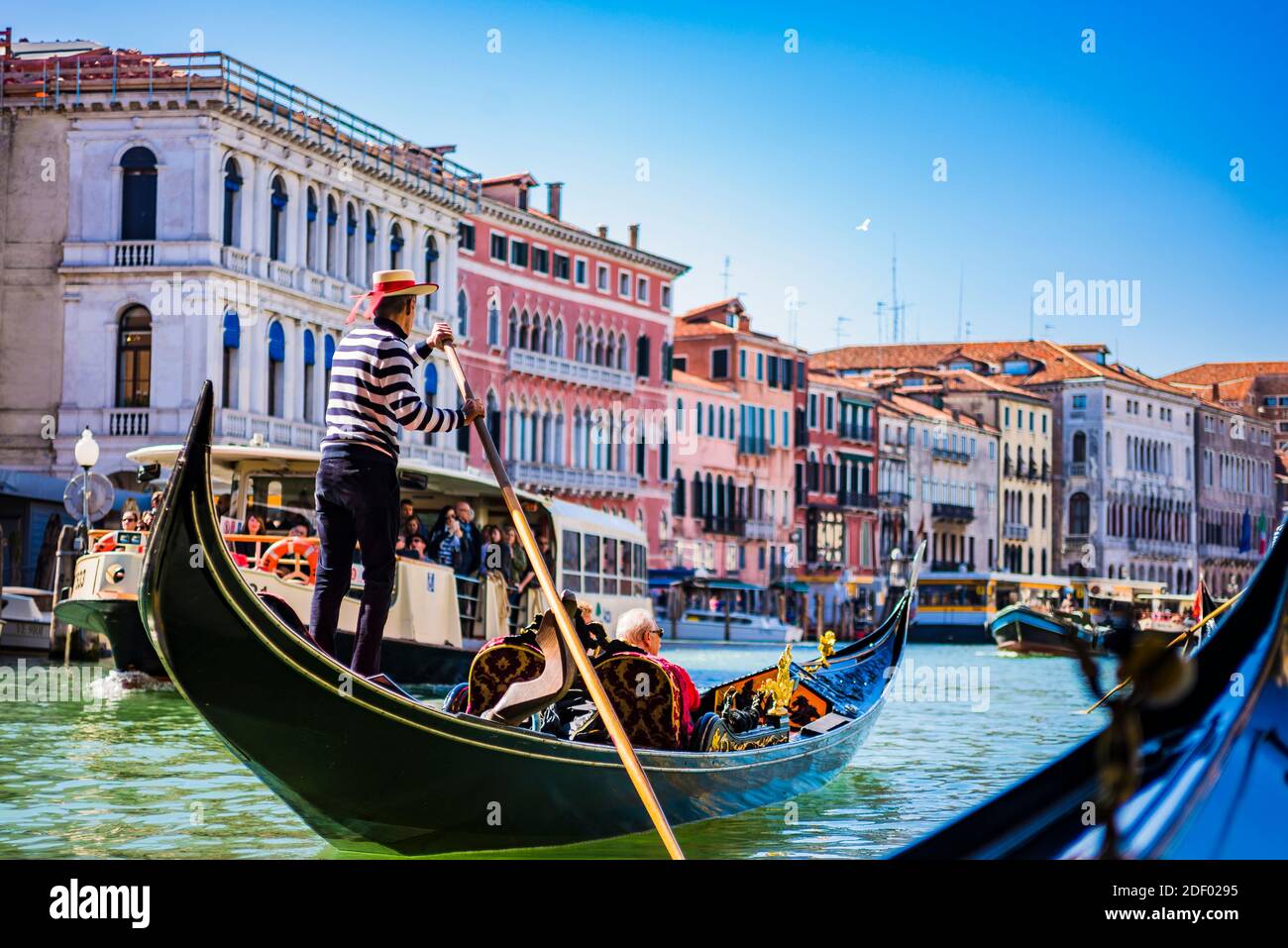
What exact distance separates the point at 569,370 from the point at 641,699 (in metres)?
23.9

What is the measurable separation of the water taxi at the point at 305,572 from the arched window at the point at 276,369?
23.4 ft

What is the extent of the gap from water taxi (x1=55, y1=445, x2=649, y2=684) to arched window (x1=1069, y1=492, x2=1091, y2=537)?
116ft

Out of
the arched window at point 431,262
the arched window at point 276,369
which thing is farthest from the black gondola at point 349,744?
the arched window at point 431,262

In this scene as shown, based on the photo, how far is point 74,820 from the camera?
20.1ft

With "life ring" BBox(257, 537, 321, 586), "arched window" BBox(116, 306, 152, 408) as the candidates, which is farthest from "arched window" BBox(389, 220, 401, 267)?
"life ring" BBox(257, 537, 321, 586)

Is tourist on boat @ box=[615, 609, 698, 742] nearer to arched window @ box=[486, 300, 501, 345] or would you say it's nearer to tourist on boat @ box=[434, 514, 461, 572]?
tourist on boat @ box=[434, 514, 461, 572]

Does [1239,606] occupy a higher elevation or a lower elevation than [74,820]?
higher

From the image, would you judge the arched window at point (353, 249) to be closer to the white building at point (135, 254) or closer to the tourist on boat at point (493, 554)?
the white building at point (135, 254)

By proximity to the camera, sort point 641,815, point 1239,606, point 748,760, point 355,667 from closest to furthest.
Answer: point 1239,606 → point 355,667 → point 641,815 → point 748,760

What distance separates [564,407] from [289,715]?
25064mm

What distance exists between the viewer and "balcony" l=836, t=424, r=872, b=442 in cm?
3931

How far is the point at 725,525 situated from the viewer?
34969 millimetres
